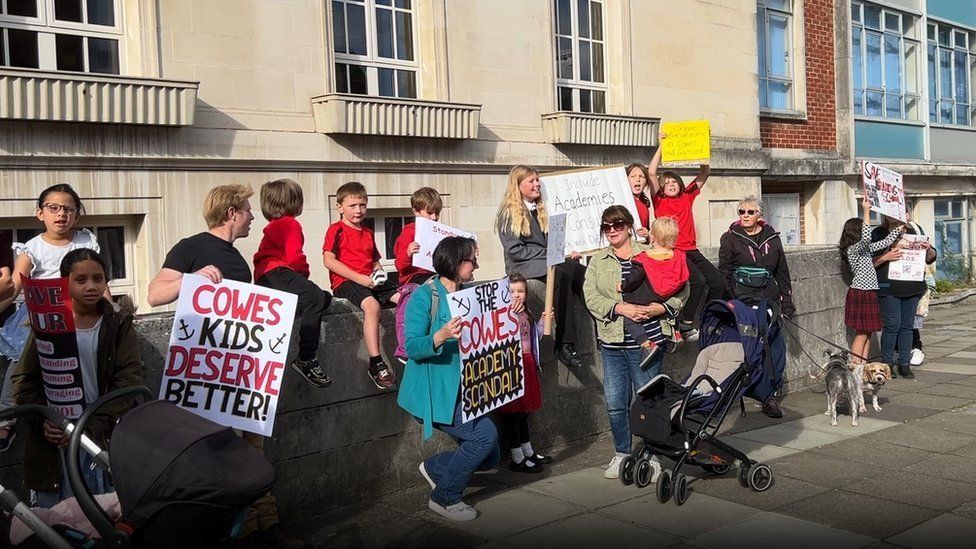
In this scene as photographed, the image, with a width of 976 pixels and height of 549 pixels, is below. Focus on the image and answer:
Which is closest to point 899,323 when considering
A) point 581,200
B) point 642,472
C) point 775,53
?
point 581,200

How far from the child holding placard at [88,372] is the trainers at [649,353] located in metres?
3.44

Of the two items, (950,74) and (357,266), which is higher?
(950,74)

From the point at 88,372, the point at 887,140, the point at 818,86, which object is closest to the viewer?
the point at 88,372

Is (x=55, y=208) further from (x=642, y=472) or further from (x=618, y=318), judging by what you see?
(x=642, y=472)

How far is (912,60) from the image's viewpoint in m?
23.9

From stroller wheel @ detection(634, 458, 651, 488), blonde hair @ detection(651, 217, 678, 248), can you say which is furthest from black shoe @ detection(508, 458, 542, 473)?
blonde hair @ detection(651, 217, 678, 248)

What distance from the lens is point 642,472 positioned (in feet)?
22.0

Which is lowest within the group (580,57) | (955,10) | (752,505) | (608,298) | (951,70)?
(752,505)

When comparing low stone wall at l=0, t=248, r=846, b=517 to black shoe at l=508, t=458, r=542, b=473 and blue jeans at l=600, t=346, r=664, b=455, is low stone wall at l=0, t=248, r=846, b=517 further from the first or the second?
blue jeans at l=600, t=346, r=664, b=455

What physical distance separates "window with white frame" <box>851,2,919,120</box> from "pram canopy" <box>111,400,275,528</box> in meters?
20.4

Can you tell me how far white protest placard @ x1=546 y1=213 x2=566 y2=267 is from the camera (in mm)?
7730

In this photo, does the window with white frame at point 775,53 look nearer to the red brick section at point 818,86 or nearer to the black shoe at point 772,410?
the red brick section at point 818,86

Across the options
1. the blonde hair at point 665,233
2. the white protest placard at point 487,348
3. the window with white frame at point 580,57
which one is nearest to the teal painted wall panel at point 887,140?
the window with white frame at point 580,57

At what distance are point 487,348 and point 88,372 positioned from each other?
2.49m
